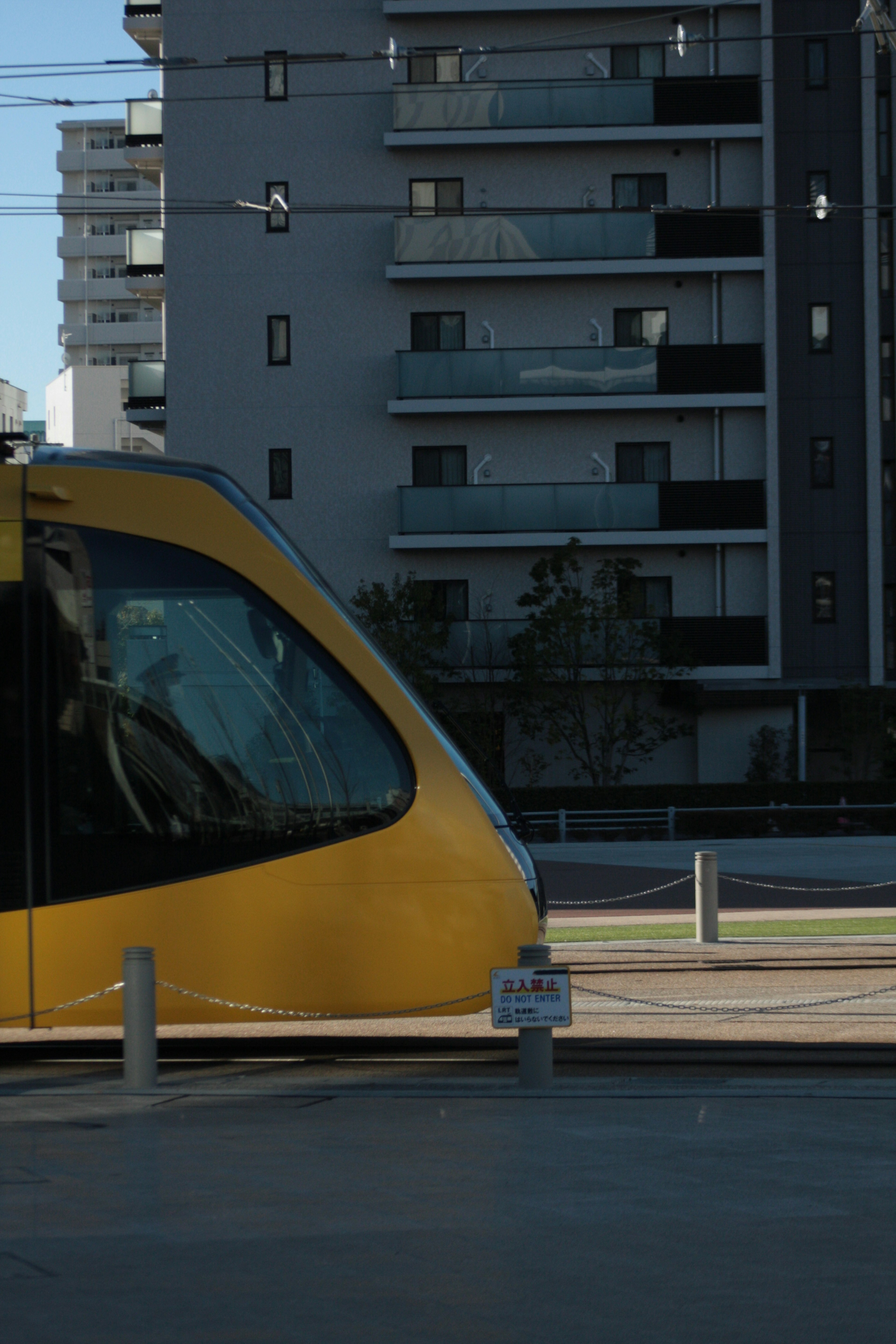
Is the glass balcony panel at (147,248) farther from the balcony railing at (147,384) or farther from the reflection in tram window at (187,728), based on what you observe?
the reflection in tram window at (187,728)

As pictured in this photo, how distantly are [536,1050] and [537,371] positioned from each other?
34.6 meters

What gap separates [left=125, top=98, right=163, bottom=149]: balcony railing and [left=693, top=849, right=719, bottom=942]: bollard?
34764 mm

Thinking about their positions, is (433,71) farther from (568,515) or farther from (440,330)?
(568,515)

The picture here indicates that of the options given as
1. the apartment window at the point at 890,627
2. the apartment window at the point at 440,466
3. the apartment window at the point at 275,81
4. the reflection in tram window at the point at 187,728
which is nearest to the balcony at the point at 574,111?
the apartment window at the point at 275,81

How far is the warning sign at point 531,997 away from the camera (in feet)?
28.8

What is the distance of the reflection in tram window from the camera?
922 centimetres

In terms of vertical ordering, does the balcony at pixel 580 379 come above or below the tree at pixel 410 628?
above

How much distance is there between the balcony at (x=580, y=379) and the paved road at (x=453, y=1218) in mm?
34590

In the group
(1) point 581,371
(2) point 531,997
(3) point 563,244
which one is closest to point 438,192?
(3) point 563,244

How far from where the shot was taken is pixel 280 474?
43438 millimetres

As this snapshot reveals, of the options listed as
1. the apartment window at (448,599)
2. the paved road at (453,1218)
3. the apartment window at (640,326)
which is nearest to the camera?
the paved road at (453,1218)

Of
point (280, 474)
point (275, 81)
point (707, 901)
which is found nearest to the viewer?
point (707, 901)

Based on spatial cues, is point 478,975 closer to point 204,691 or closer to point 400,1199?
point 204,691

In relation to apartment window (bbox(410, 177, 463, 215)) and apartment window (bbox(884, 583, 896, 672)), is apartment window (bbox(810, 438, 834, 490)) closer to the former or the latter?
apartment window (bbox(884, 583, 896, 672))
